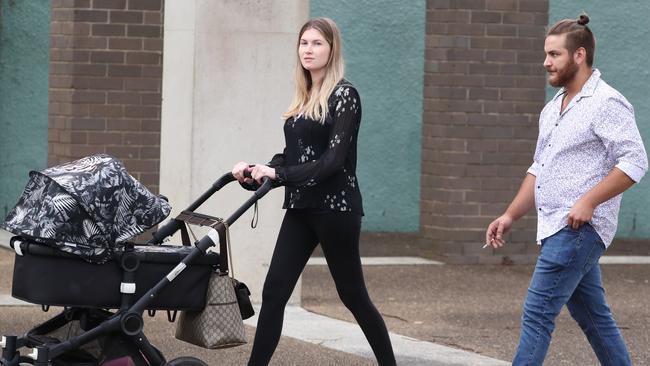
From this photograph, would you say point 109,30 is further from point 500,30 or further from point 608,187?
point 608,187

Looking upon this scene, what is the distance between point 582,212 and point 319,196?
1.28 metres

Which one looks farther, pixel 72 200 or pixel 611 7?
pixel 611 7

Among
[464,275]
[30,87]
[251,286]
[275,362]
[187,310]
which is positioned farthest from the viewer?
[30,87]

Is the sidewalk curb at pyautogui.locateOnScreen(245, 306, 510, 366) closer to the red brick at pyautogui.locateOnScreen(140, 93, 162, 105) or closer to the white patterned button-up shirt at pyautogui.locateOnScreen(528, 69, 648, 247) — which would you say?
the white patterned button-up shirt at pyautogui.locateOnScreen(528, 69, 648, 247)

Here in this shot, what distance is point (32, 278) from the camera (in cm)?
559

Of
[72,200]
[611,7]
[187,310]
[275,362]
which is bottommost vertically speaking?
[275,362]

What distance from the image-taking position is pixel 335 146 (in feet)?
20.5

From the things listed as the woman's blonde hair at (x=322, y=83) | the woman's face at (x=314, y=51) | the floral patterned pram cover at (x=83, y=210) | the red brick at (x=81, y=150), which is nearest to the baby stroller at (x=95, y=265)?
the floral patterned pram cover at (x=83, y=210)

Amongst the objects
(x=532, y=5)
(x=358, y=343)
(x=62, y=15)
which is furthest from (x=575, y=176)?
(x=62, y=15)

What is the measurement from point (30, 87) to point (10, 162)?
2.58ft

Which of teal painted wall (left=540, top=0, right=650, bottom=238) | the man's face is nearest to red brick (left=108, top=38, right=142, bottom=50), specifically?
teal painted wall (left=540, top=0, right=650, bottom=238)

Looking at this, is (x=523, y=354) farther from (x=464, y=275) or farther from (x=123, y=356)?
(x=464, y=275)

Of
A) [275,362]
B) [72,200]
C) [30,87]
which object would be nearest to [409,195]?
[30,87]

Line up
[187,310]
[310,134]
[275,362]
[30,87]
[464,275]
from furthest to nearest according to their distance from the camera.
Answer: [30,87]
[464,275]
[275,362]
[310,134]
[187,310]
